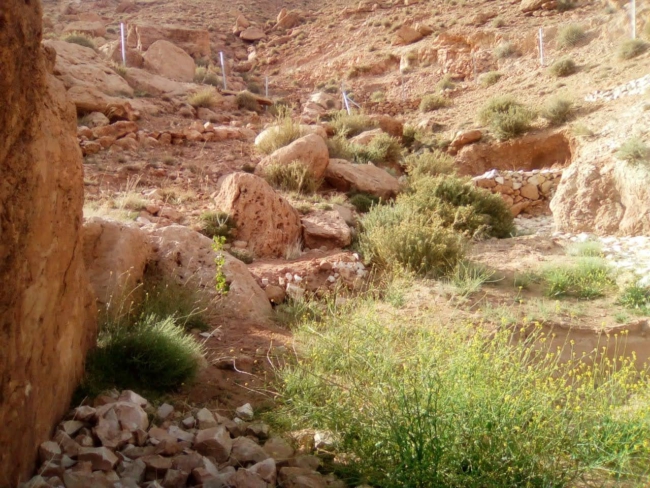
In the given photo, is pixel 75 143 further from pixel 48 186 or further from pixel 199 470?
pixel 199 470

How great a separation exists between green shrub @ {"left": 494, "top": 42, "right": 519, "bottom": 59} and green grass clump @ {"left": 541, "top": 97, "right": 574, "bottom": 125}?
6.80 meters

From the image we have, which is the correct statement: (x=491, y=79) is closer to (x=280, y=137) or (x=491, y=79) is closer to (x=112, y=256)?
(x=280, y=137)

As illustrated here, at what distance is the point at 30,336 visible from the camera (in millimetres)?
2455

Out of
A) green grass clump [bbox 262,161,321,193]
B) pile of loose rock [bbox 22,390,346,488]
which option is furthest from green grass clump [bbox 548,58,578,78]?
pile of loose rock [bbox 22,390,346,488]

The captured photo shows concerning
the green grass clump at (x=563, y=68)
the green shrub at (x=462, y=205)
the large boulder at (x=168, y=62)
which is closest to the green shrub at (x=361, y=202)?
the green shrub at (x=462, y=205)

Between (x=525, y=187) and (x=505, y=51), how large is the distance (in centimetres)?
942

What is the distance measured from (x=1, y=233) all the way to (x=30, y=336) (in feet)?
1.67

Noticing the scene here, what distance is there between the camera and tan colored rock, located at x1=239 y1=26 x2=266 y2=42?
31544 mm

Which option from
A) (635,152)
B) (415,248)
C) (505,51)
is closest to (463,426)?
(415,248)

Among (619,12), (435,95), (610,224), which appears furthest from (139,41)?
(610,224)

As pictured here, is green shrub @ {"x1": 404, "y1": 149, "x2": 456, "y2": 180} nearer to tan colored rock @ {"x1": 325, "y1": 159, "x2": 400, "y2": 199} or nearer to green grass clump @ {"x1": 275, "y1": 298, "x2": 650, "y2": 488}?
tan colored rock @ {"x1": 325, "y1": 159, "x2": 400, "y2": 199}

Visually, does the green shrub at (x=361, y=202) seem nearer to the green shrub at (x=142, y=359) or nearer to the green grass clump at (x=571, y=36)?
the green shrub at (x=142, y=359)

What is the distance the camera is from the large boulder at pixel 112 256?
14.9 feet

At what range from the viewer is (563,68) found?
58.0ft
